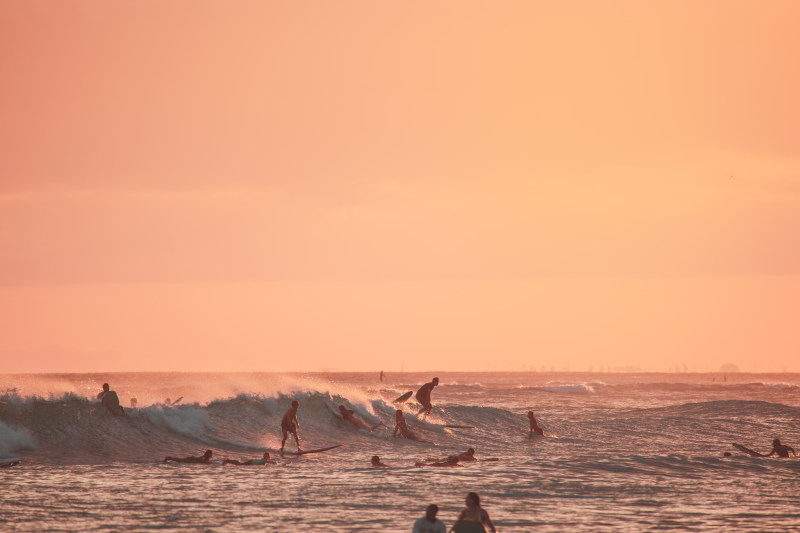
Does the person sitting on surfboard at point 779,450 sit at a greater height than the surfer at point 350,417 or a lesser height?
lesser

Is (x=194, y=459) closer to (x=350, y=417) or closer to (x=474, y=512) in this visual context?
(x=350, y=417)

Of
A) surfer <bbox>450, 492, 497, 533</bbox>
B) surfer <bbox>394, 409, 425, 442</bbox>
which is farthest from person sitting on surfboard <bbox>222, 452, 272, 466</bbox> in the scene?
surfer <bbox>450, 492, 497, 533</bbox>

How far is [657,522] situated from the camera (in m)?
16.3

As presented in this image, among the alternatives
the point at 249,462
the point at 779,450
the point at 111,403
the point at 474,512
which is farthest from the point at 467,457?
the point at 111,403

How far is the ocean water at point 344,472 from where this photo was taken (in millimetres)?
16375

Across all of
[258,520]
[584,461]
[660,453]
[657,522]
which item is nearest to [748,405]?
[660,453]

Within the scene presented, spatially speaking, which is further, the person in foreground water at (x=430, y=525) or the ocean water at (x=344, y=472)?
the ocean water at (x=344, y=472)

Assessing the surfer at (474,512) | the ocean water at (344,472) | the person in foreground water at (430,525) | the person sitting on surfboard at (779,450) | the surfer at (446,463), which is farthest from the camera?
the person sitting on surfboard at (779,450)

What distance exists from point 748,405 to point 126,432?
38.3m

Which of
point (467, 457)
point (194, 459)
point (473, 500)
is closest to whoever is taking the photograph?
point (473, 500)

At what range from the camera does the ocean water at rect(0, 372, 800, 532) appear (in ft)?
53.7

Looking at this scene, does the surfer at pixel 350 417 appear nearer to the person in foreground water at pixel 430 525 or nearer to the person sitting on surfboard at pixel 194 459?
the person sitting on surfboard at pixel 194 459

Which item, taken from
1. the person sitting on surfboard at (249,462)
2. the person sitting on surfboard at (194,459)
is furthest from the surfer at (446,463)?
the person sitting on surfboard at (194,459)

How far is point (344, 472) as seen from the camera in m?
22.8
